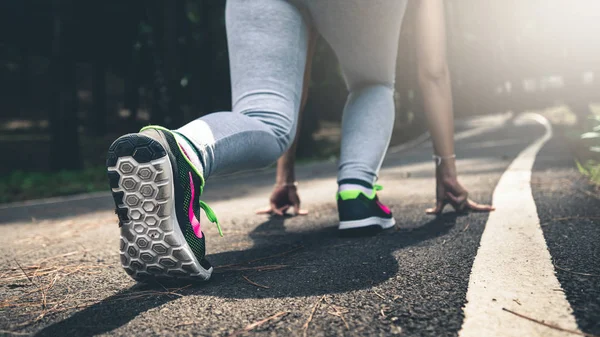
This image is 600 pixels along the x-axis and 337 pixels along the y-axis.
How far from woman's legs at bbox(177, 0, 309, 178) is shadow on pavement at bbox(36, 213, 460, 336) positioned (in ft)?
1.13

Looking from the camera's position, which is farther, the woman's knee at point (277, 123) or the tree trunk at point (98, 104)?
the tree trunk at point (98, 104)

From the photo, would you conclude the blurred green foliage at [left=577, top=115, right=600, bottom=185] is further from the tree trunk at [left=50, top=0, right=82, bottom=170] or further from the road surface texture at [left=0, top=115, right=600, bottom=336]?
the tree trunk at [left=50, top=0, right=82, bottom=170]

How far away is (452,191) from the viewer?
2.56m

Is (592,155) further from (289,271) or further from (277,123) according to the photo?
(289,271)

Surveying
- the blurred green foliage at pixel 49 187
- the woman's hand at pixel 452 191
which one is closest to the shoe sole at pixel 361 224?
the woman's hand at pixel 452 191

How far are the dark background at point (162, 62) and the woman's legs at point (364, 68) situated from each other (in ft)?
1.09

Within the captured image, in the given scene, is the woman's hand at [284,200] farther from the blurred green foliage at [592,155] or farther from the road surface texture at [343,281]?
the blurred green foliage at [592,155]

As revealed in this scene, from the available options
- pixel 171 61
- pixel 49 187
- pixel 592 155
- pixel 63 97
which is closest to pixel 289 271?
pixel 592 155

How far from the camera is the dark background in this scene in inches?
383

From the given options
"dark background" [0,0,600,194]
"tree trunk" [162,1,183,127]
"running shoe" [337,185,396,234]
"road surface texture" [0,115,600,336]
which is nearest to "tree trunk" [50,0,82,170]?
"dark background" [0,0,600,194]

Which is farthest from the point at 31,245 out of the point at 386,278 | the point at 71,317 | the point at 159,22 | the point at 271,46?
the point at 159,22

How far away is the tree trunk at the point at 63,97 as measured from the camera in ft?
34.4

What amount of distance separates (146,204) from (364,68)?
125 centimetres

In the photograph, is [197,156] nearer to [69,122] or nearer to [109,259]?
[109,259]
